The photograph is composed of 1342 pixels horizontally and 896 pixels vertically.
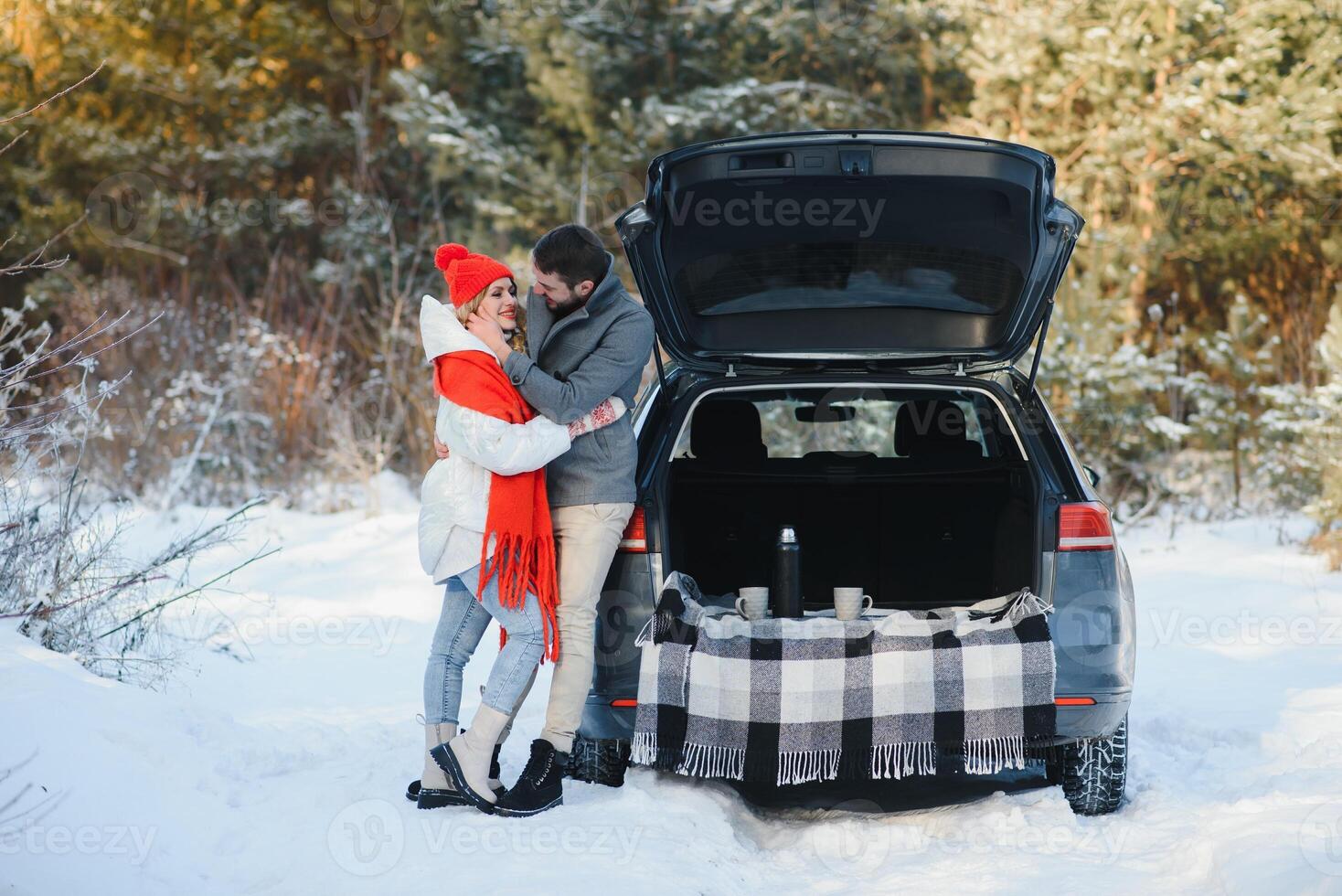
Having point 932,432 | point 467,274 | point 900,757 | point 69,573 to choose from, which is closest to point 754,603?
point 900,757

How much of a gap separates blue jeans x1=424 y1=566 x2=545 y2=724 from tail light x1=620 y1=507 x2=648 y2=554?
0.33 meters

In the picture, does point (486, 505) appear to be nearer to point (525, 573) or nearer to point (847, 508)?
point (525, 573)

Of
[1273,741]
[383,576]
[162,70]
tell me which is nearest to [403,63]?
[162,70]

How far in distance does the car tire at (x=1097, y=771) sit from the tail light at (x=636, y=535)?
1463 mm

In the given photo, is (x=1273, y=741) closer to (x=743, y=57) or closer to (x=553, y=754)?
(x=553, y=754)

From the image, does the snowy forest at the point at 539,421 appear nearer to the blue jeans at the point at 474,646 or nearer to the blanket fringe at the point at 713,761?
the blue jeans at the point at 474,646

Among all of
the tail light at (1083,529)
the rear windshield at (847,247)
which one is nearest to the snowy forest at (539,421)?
the tail light at (1083,529)

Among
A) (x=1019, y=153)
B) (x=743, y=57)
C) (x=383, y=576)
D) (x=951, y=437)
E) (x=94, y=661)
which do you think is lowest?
(x=383, y=576)

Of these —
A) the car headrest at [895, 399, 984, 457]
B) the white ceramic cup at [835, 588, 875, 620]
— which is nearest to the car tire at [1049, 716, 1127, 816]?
the white ceramic cup at [835, 588, 875, 620]

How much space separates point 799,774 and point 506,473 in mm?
A: 1227

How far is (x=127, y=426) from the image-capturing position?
11.2m

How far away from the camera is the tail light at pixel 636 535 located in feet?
12.9

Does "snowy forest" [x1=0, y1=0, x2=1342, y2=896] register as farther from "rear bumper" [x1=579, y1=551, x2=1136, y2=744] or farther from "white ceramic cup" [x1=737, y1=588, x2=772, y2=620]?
"white ceramic cup" [x1=737, y1=588, x2=772, y2=620]

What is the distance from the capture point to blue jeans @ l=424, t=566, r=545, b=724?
383cm
